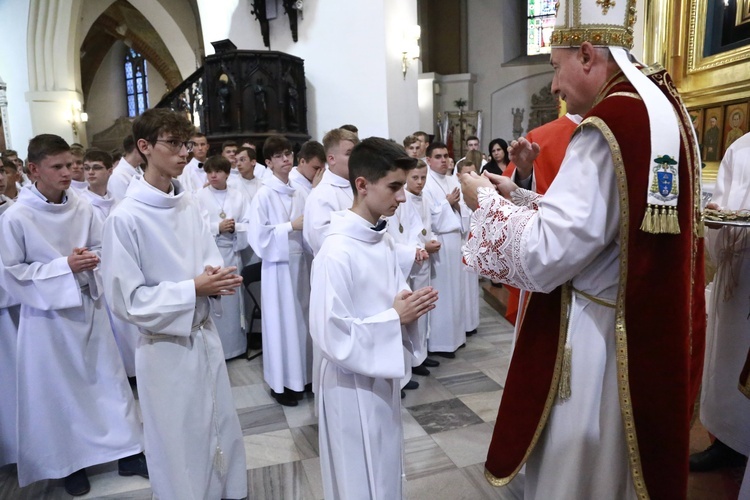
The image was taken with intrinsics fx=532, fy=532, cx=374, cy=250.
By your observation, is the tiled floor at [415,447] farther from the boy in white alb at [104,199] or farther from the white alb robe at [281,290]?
the boy in white alb at [104,199]

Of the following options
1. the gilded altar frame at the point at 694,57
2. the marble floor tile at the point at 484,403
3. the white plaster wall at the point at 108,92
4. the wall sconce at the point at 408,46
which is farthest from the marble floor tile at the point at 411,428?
the white plaster wall at the point at 108,92

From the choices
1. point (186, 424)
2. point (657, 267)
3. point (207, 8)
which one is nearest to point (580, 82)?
point (657, 267)

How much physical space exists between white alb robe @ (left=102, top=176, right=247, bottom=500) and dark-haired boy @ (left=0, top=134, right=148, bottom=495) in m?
0.75

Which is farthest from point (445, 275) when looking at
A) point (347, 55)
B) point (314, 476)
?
point (347, 55)

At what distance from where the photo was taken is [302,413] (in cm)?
388

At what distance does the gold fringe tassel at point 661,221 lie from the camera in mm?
1490

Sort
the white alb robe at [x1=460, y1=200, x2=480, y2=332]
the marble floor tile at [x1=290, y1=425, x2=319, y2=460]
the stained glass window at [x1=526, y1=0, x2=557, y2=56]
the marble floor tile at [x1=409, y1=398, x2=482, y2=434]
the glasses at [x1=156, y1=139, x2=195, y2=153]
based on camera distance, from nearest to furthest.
A: the glasses at [x1=156, y1=139, x2=195, y2=153] → the marble floor tile at [x1=290, y1=425, x2=319, y2=460] → the marble floor tile at [x1=409, y1=398, x2=482, y2=434] → the white alb robe at [x1=460, y1=200, x2=480, y2=332] → the stained glass window at [x1=526, y1=0, x2=557, y2=56]

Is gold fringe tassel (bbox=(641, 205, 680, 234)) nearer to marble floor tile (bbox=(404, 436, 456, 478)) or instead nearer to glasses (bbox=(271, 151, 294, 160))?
marble floor tile (bbox=(404, 436, 456, 478))

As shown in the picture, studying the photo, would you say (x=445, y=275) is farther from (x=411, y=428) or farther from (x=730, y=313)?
(x=730, y=313)

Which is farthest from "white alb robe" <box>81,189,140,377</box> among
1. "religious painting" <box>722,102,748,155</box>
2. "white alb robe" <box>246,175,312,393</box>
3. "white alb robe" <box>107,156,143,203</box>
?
→ "religious painting" <box>722,102,748,155</box>

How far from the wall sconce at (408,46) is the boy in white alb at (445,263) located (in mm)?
3431

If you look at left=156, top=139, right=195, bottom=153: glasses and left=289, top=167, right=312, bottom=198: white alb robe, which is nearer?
left=156, top=139, right=195, bottom=153: glasses

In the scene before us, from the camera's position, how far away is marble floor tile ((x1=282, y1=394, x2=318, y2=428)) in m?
3.72

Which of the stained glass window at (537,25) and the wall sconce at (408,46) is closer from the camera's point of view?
the wall sconce at (408,46)
